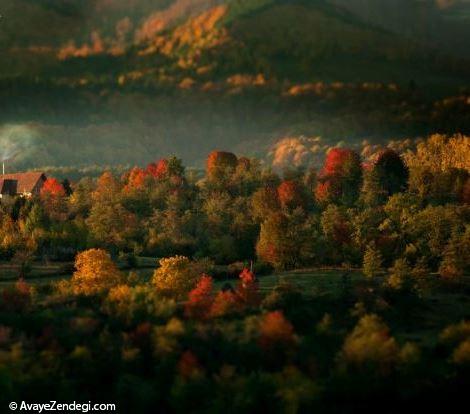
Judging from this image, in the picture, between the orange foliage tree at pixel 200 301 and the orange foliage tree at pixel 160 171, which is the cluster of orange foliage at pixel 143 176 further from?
the orange foliage tree at pixel 200 301

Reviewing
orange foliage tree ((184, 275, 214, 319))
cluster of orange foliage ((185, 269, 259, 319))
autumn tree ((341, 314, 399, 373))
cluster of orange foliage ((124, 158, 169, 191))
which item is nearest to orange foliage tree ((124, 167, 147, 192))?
cluster of orange foliage ((124, 158, 169, 191))

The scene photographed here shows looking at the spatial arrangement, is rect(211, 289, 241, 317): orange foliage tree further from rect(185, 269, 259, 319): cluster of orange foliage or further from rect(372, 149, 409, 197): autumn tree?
rect(372, 149, 409, 197): autumn tree

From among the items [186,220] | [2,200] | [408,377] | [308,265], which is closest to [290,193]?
[186,220]

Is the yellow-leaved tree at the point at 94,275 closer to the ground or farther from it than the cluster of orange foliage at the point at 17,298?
closer to the ground

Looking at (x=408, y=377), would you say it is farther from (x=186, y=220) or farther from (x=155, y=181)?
(x=155, y=181)

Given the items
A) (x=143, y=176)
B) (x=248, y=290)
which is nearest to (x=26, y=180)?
(x=143, y=176)

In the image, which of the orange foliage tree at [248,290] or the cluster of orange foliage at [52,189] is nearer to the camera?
the orange foliage tree at [248,290]

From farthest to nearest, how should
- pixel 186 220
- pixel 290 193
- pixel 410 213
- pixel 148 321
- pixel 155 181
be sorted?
pixel 155 181 < pixel 290 193 < pixel 186 220 < pixel 410 213 < pixel 148 321

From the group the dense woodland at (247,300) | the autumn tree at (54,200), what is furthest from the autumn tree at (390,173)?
the autumn tree at (54,200)
